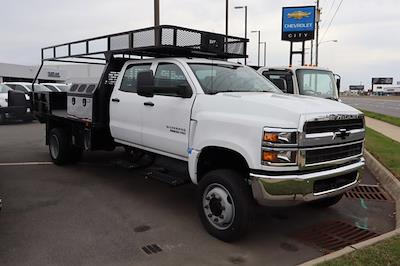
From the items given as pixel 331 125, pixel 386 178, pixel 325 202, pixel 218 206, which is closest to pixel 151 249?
pixel 218 206

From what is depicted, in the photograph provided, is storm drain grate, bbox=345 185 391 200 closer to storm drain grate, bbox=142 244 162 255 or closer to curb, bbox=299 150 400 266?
curb, bbox=299 150 400 266

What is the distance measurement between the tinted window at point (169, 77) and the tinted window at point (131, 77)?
487mm

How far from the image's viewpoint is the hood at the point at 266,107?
447 centimetres

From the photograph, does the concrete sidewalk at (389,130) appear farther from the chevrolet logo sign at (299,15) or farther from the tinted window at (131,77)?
the chevrolet logo sign at (299,15)

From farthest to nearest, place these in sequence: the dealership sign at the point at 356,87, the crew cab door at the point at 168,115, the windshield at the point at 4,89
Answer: the dealership sign at the point at 356,87 < the windshield at the point at 4,89 < the crew cab door at the point at 168,115

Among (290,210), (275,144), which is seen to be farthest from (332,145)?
(290,210)

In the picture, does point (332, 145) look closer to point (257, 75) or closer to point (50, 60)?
point (257, 75)

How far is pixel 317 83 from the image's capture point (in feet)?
36.1

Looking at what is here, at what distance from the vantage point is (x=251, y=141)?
4535 millimetres

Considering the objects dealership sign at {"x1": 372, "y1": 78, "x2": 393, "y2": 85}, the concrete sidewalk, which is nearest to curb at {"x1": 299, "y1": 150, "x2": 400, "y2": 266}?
the concrete sidewalk

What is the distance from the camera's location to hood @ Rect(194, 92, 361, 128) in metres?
4.47

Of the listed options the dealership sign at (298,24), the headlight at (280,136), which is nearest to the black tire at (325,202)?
the headlight at (280,136)

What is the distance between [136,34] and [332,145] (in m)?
3.65

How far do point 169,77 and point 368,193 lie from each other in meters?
3.79
